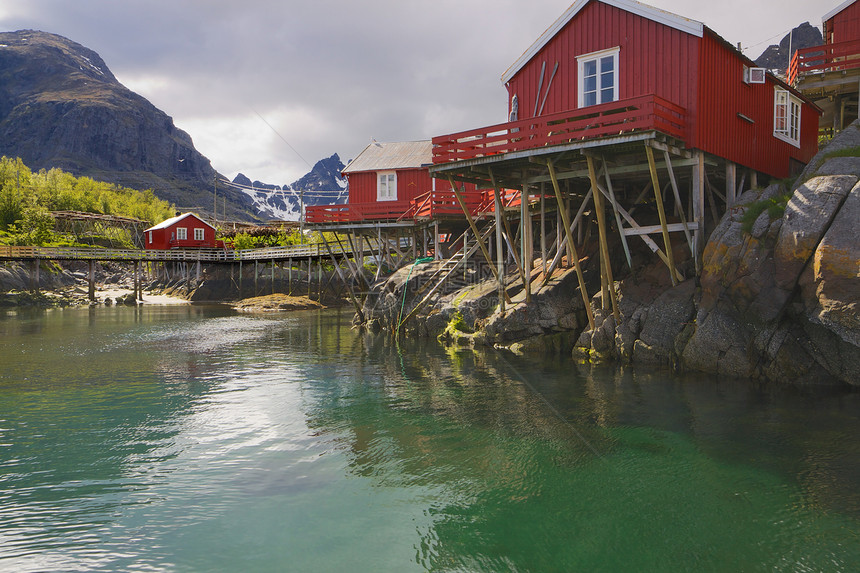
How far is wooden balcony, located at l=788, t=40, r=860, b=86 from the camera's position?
2080 cm

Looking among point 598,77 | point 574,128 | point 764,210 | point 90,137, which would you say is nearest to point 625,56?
point 598,77

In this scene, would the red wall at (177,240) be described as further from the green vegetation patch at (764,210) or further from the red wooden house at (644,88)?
the green vegetation patch at (764,210)

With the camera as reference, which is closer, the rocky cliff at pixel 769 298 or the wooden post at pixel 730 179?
the rocky cliff at pixel 769 298

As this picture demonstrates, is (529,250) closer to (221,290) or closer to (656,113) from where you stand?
(656,113)

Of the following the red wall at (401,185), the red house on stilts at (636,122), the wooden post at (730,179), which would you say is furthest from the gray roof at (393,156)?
the wooden post at (730,179)

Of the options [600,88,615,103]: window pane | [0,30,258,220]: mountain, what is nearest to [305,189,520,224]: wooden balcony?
[600,88,615,103]: window pane

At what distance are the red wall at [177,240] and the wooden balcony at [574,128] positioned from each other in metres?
50.5

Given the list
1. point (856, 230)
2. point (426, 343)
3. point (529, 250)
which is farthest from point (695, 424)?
point (426, 343)

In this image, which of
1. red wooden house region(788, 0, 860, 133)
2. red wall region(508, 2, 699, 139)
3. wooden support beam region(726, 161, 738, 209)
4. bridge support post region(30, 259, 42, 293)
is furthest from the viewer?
bridge support post region(30, 259, 42, 293)

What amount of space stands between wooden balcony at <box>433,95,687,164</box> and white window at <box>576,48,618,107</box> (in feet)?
3.97

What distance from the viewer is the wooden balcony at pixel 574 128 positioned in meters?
14.7

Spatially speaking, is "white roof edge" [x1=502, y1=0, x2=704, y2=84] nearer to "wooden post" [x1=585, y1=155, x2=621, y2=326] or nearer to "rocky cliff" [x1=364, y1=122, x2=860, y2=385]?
"wooden post" [x1=585, y1=155, x2=621, y2=326]

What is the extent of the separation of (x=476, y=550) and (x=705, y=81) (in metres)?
15.5

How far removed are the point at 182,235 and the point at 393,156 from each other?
36.1m
